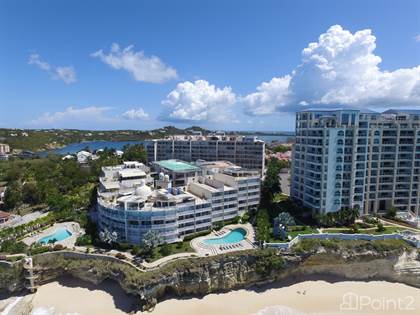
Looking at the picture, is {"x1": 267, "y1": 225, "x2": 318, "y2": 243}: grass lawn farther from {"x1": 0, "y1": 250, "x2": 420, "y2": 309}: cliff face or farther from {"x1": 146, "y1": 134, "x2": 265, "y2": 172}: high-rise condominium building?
{"x1": 146, "y1": 134, "x2": 265, "y2": 172}: high-rise condominium building

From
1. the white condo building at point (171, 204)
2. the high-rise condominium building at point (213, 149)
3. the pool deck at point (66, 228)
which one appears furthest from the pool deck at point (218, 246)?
the high-rise condominium building at point (213, 149)

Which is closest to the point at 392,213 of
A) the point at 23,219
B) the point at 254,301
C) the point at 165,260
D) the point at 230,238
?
the point at 230,238

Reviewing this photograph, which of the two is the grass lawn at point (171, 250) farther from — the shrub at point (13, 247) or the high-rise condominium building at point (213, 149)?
the high-rise condominium building at point (213, 149)

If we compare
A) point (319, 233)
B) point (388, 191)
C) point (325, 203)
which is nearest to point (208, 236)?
point (319, 233)

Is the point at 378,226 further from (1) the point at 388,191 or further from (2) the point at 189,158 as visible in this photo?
(2) the point at 189,158

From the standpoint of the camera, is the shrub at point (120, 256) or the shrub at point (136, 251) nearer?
the shrub at point (120, 256)

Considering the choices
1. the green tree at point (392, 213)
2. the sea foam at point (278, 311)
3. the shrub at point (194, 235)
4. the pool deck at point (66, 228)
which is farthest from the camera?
the green tree at point (392, 213)

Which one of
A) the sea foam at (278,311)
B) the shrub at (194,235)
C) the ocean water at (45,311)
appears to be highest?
the shrub at (194,235)
